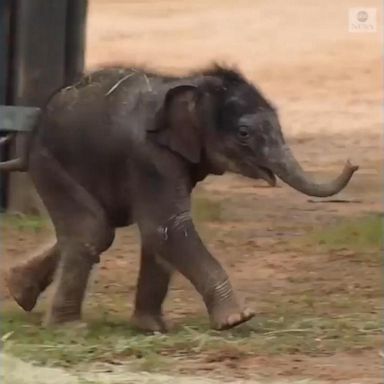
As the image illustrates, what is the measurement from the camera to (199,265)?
4309 mm

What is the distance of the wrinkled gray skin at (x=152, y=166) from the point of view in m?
4.33

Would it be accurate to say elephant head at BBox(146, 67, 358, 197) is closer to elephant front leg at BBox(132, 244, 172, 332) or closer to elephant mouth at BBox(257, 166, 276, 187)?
elephant mouth at BBox(257, 166, 276, 187)

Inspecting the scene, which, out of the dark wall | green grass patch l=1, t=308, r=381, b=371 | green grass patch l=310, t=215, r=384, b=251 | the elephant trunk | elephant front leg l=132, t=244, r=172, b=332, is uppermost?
the dark wall

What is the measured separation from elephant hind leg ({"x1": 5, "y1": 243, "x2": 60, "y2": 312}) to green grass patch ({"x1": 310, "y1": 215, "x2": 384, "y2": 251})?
1769 mm

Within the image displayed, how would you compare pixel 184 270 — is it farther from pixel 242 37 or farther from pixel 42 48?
pixel 242 37

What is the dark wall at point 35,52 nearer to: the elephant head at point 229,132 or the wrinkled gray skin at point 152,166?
the wrinkled gray skin at point 152,166

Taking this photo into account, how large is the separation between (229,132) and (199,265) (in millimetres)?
423

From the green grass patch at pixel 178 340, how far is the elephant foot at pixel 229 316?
5 cm

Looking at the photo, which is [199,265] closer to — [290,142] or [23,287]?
[23,287]

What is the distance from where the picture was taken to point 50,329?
14.7ft

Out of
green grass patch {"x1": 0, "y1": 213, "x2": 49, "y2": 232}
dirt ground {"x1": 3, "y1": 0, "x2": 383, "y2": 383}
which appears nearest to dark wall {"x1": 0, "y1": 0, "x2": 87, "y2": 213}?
green grass patch {"x1": 0, "y1": 213, "x2": 49, "y2": 232}

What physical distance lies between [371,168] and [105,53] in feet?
8.36

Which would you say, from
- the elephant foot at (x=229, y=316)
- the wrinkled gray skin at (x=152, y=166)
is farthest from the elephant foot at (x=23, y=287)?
the elephant foot at (x=229, y=316)

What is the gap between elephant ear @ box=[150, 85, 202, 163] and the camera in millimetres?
4355
